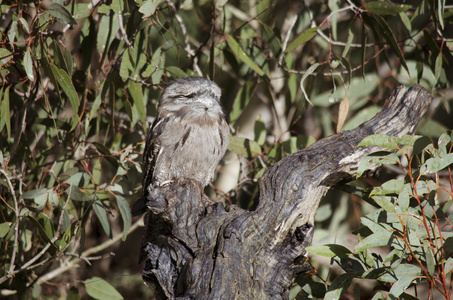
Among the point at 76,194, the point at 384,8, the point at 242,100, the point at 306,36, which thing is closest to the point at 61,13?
the point at 76,194

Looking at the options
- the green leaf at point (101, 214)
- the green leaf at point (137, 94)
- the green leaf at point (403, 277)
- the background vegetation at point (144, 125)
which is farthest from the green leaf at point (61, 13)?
the green leaf at point (403, 277)

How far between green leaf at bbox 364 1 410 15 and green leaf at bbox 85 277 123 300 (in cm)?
215

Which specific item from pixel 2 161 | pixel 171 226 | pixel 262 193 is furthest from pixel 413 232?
pixel 2 161

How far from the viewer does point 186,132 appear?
9.27 ft

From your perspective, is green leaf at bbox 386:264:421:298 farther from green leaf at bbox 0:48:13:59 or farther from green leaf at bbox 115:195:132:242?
green leaf at bbox 0:48:13:59

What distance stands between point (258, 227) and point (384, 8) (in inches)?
55.2

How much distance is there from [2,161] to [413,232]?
1974mm

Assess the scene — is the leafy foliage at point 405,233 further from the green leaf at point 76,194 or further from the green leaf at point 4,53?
the green leaf at point 4,53

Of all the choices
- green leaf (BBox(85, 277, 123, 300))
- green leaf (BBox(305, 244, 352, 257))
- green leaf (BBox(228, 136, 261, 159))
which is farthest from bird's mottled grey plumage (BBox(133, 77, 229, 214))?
green leaf (BBox(305, 244, 352, 257))

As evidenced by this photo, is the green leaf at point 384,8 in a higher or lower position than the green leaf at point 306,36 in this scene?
higher

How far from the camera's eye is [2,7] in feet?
8.05

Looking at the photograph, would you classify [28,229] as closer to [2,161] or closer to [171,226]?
[2,161]

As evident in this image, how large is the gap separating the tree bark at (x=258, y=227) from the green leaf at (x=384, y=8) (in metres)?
0.54

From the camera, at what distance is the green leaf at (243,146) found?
3.16 metres
